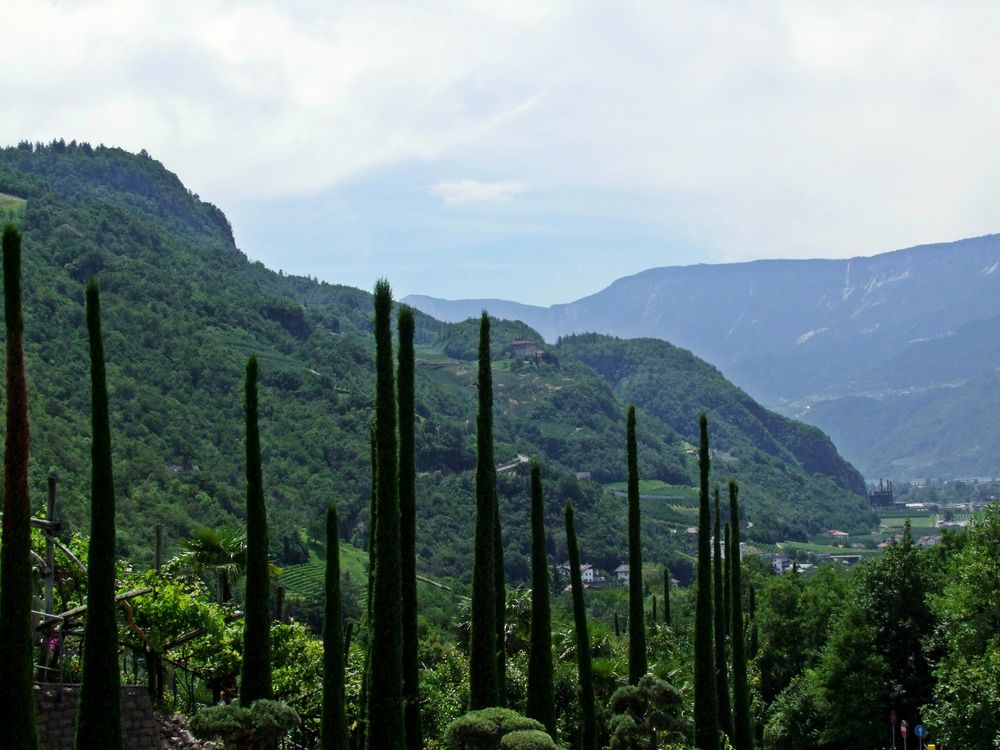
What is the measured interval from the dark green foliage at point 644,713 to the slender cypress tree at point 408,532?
18.6ft

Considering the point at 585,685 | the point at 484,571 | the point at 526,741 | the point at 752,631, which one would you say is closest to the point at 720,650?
the point at 585,685

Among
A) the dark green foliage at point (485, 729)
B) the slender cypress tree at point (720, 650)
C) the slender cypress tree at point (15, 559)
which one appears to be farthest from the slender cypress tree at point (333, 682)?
the slender cypress tree at point (720, 650)

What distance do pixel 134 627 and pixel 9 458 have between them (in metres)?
7.68

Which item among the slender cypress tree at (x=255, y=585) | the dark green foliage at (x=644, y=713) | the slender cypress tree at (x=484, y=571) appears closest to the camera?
the slender cypress tree at (x=255, y=585)

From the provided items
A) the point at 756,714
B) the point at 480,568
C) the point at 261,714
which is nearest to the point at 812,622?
the point at 756,714

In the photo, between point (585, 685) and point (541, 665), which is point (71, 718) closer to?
point (541, 665)

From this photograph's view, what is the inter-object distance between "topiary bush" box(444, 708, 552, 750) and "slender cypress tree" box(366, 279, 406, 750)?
1.39 m

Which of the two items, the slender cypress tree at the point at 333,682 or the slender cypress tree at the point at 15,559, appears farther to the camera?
the slender cypress tree at the point at 333,682

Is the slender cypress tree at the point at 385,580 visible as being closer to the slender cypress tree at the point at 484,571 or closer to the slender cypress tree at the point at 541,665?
the slender cypress tree at the point at 484,571

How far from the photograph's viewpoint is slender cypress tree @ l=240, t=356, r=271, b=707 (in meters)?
21.9

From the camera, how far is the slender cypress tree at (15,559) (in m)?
16.4

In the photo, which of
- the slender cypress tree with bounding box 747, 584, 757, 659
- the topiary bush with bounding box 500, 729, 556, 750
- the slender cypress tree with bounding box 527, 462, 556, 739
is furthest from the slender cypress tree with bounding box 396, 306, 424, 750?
the slender cypress tree with bounding box 747, 584, 757, 659

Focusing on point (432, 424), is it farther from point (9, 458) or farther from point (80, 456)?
point (9, 458)

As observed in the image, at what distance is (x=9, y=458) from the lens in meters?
17.4
